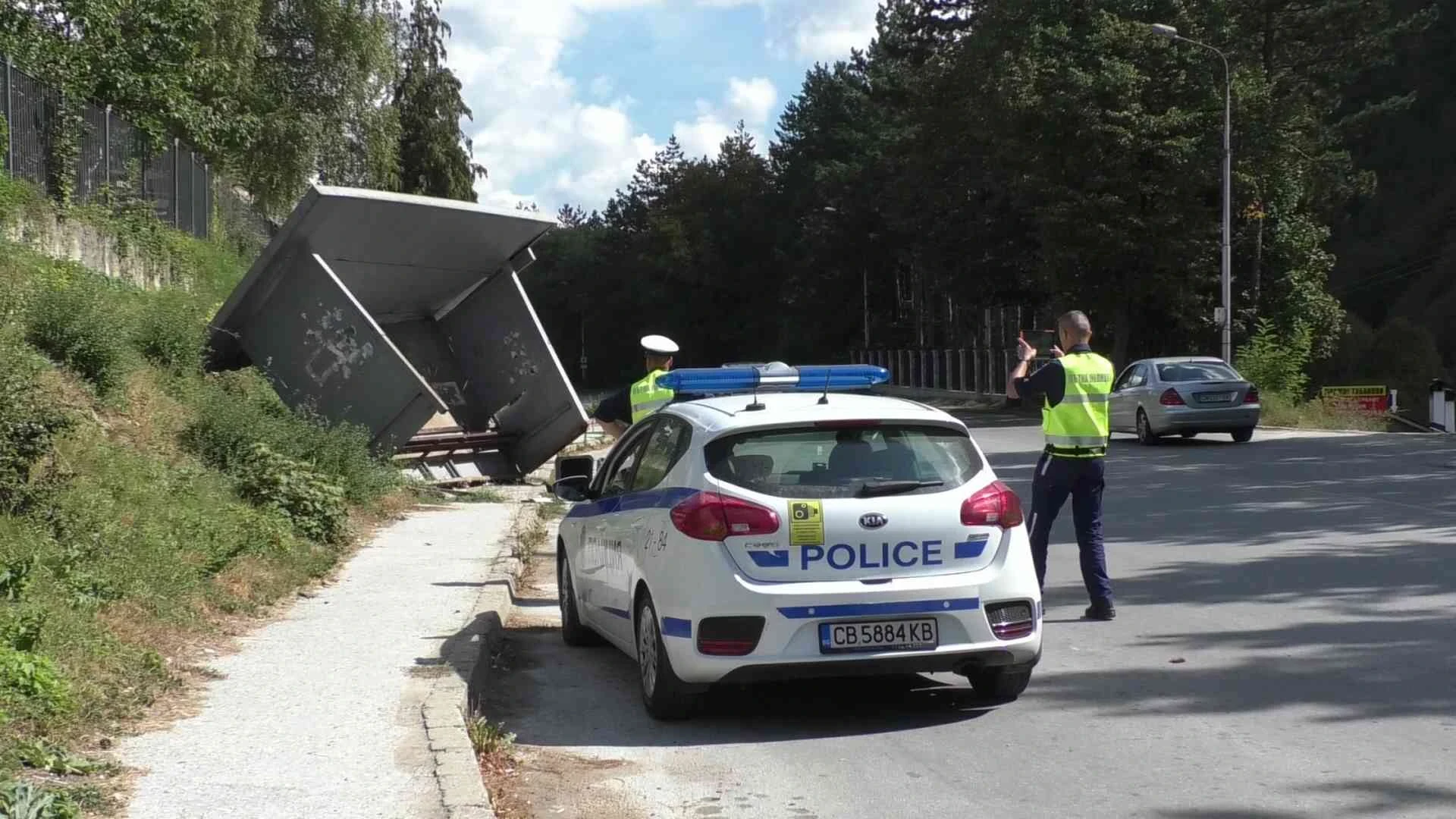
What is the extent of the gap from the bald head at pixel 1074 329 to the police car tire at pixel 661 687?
364 centimetres

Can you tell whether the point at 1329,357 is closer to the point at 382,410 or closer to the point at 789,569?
the point at 382,410

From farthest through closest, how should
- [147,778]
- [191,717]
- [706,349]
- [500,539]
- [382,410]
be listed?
[706,349] < [382,410] < [500,539] < [191,717] < [147,778]

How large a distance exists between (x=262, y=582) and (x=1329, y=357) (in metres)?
40.7

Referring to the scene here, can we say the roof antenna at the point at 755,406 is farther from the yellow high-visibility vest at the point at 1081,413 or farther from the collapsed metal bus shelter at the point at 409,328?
the collapsed metal bus shelter at the point at 409,328

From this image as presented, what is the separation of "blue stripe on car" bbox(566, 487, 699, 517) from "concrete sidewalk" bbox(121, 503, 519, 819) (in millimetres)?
990

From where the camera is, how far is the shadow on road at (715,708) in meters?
7.09

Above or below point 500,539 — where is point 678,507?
above

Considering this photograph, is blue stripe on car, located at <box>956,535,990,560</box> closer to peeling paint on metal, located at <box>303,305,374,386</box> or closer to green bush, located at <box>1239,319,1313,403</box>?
peeling paint on metal, located at <box>303,305,374,386</box>

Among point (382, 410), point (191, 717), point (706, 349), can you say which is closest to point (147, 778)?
point (191, 717)

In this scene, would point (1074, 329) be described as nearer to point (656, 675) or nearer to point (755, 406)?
point (755, 406)

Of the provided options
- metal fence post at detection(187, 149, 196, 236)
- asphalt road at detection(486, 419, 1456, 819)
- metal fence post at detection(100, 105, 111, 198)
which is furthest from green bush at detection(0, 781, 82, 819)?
metal fence post at detection(187, 149, 196, 236)

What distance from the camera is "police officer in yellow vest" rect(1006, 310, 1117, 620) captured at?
31.2ft

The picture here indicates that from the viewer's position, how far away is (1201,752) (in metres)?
6.33

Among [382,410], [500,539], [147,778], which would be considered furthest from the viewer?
[382,410]
